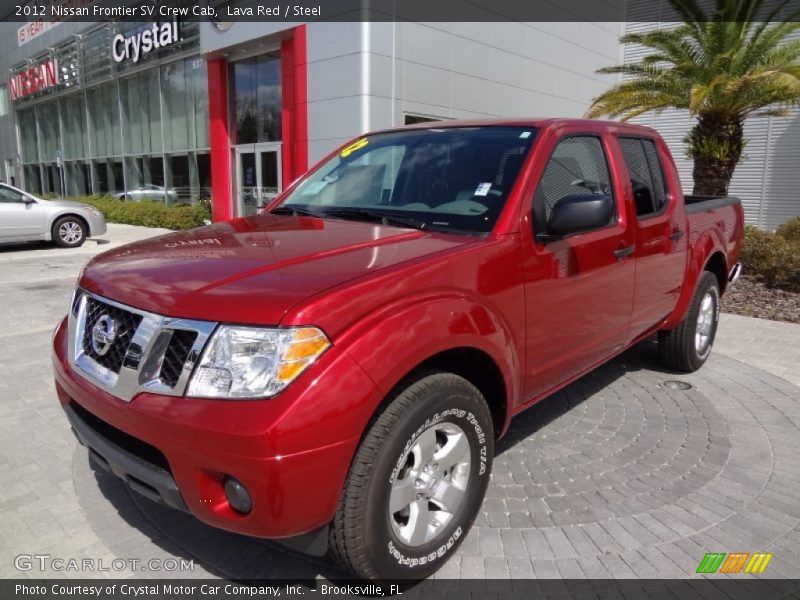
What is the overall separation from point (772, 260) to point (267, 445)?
29.9 ft

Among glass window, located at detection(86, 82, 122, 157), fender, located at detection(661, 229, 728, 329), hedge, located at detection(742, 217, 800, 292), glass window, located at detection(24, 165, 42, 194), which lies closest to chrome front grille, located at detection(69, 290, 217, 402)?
fender, located at detection(661, 229, 728, 329)

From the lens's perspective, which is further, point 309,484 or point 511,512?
point 511,512

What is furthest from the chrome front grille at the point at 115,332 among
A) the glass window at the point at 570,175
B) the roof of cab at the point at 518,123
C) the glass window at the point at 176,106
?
the glass window at the point at 176,106

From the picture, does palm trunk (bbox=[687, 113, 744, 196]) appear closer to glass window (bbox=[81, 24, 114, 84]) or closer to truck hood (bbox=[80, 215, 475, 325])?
truck hood (bbox=[80, 215, 475, 325])

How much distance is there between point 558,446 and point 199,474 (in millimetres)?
2433

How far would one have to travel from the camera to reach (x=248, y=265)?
2.43 m

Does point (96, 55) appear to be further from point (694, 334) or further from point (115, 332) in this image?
point (115, 332)

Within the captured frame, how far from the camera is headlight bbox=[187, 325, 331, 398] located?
6.61ft

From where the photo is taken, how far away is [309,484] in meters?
2.01

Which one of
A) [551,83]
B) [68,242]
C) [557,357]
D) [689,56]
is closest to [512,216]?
[557,357]

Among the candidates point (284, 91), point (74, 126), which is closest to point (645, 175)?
point (284, 91)

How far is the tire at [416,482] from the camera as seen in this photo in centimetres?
218

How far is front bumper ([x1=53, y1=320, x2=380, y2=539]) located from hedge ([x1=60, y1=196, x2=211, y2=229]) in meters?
17.2

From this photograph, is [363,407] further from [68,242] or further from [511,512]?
[68,242]
